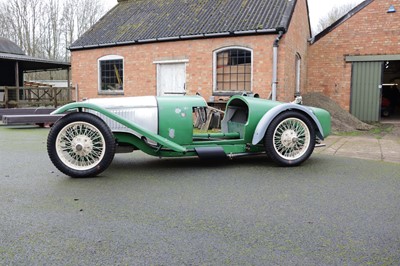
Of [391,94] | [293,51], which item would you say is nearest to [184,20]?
[293,51]

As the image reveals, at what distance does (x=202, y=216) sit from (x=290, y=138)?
9.15 ft

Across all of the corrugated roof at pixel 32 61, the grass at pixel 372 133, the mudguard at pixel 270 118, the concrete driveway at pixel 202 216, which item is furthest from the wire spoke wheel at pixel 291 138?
the corrugated roof at pixel 32 61

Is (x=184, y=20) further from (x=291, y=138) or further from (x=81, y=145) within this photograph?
(x=81, y=145)

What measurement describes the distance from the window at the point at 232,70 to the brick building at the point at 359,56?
11.2 feet

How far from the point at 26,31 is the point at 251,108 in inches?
1596

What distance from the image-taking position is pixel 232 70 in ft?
43.4

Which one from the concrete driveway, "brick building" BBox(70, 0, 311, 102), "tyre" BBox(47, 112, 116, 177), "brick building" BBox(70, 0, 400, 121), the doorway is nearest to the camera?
the concrete driveway

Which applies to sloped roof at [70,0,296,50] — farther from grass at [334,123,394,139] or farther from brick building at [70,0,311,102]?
grass at [334,123,394,139]

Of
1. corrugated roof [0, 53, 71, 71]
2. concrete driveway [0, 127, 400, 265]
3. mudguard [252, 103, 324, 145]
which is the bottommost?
concrete driveway [0, 127, 400, 265]

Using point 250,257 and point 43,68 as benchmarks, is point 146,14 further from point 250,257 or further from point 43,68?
point 250,257

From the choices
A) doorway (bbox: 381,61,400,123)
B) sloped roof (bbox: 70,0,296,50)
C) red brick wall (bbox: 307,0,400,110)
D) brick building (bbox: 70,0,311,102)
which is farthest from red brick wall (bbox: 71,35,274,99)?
doorway (bbox: 381,61,400,123)

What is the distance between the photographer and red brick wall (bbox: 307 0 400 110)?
1335 centimetres

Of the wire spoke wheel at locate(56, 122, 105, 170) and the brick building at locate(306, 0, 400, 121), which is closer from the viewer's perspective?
the wire spoke wheel at locate(56, 122, 105, 170)

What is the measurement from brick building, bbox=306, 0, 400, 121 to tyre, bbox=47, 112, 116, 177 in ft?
38.1
